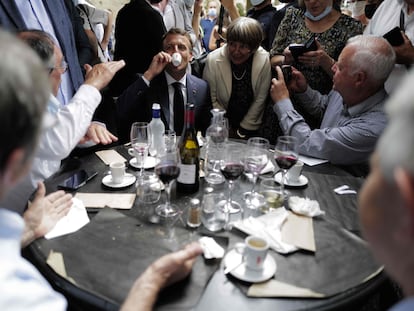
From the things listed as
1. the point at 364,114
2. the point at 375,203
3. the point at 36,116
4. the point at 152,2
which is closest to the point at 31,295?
the point at 36,116

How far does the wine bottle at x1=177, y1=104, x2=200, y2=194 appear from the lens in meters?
1.40

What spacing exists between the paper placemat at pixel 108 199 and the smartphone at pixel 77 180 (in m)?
0.07

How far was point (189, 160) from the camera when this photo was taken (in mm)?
1476

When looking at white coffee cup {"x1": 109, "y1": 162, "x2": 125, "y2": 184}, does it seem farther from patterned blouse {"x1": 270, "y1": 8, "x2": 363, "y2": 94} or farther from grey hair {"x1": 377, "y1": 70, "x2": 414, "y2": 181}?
patterned blouse {"x1": 270, "y1": 8, "x2": 363, "y2": 94}

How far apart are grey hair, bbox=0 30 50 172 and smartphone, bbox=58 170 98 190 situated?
0.83 metres

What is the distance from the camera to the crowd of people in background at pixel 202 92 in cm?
57

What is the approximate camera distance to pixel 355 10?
178 inches

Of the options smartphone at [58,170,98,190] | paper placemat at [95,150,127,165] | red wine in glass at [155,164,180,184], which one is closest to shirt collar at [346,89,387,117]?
red wine in glass at [155,164,180,184]

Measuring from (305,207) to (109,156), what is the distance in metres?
1.01

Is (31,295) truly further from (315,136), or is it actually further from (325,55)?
(325,55)

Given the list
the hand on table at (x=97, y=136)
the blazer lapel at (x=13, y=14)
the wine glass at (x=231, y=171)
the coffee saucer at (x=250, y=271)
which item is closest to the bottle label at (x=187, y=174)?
the wine glass at (x=231, y=171)

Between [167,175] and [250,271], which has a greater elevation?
[167,175]

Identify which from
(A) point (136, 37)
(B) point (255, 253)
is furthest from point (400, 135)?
(A) point (136, 37)

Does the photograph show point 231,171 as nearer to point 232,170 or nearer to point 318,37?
point 232,170
